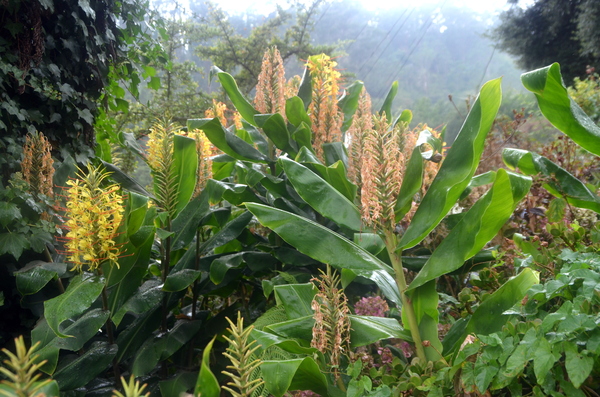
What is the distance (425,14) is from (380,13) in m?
4.82

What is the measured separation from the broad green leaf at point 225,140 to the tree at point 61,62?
1.25 meters

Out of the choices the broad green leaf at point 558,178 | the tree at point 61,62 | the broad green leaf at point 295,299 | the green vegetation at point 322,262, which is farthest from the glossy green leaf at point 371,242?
the tree at point 61,62

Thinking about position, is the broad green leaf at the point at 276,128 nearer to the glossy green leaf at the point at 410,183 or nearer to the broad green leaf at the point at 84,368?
the glossy green leaf at the point at 410,183

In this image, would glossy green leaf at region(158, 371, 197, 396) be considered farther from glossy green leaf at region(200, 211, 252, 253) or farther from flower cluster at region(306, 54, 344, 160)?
flower cluster at region(306, 54, 344, 160)

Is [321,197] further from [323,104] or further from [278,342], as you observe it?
[323,104]

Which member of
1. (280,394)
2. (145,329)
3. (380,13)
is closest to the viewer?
(280,394)

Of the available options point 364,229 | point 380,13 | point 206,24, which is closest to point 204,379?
point 364,229

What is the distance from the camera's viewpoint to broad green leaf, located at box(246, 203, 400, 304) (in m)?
1.41

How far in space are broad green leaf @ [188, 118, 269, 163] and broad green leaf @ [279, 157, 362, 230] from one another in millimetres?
801

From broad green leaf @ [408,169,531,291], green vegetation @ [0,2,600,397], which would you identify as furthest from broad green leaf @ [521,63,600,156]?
broad green leaf @ [408,169,531,291]

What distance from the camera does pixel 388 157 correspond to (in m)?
1.41

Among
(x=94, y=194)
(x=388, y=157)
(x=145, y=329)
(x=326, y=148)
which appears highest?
(x=326, y=148)

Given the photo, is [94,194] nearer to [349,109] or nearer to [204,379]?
[204,379]

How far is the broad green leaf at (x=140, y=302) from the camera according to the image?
1.68 m
